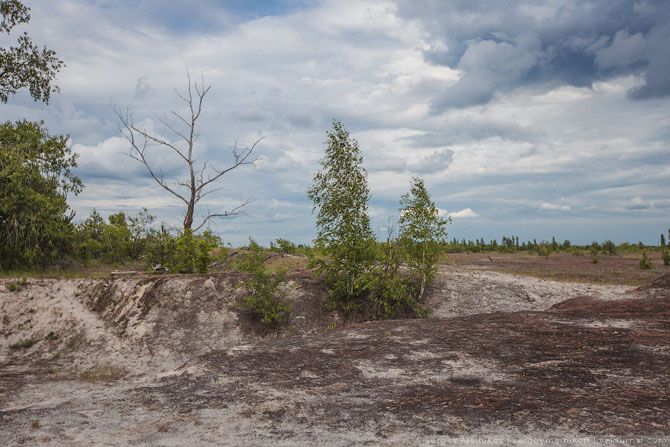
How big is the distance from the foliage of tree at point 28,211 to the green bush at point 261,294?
9.87 m

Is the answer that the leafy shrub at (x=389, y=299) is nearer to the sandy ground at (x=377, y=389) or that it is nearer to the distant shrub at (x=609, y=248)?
the sandy ground at (x=377, y=389)

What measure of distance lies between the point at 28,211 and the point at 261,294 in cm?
1121

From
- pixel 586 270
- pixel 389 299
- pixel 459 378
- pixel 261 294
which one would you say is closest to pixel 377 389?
pixel 459 378

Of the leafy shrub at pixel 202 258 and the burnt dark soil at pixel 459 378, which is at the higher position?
the leafy shrub at pixel 202 258

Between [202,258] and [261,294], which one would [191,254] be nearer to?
[202,258]

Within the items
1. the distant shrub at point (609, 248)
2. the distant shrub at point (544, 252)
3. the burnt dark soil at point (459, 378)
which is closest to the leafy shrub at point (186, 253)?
the burnt dark soil at point (459, 378)

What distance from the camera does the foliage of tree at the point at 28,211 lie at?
17781 millimetres

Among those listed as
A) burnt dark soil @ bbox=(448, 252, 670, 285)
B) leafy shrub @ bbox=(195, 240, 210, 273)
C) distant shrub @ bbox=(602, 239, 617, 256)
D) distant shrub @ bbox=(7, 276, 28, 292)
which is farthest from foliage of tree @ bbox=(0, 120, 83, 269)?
distant shrub @ bbox=(602, 239, 617, 256)

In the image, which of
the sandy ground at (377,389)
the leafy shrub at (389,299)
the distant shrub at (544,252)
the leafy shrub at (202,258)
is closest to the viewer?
the sandy ground at (377,389)

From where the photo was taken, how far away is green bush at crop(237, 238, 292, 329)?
46.4ft

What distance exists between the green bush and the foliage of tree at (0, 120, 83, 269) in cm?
987

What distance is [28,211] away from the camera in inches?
710

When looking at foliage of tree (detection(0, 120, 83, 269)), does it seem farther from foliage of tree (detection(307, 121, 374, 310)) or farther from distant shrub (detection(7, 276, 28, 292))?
foliage of tree (detection(307, 121, 374, 310))

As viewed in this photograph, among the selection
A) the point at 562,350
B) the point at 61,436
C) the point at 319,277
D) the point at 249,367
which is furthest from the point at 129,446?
the point at 319,277
